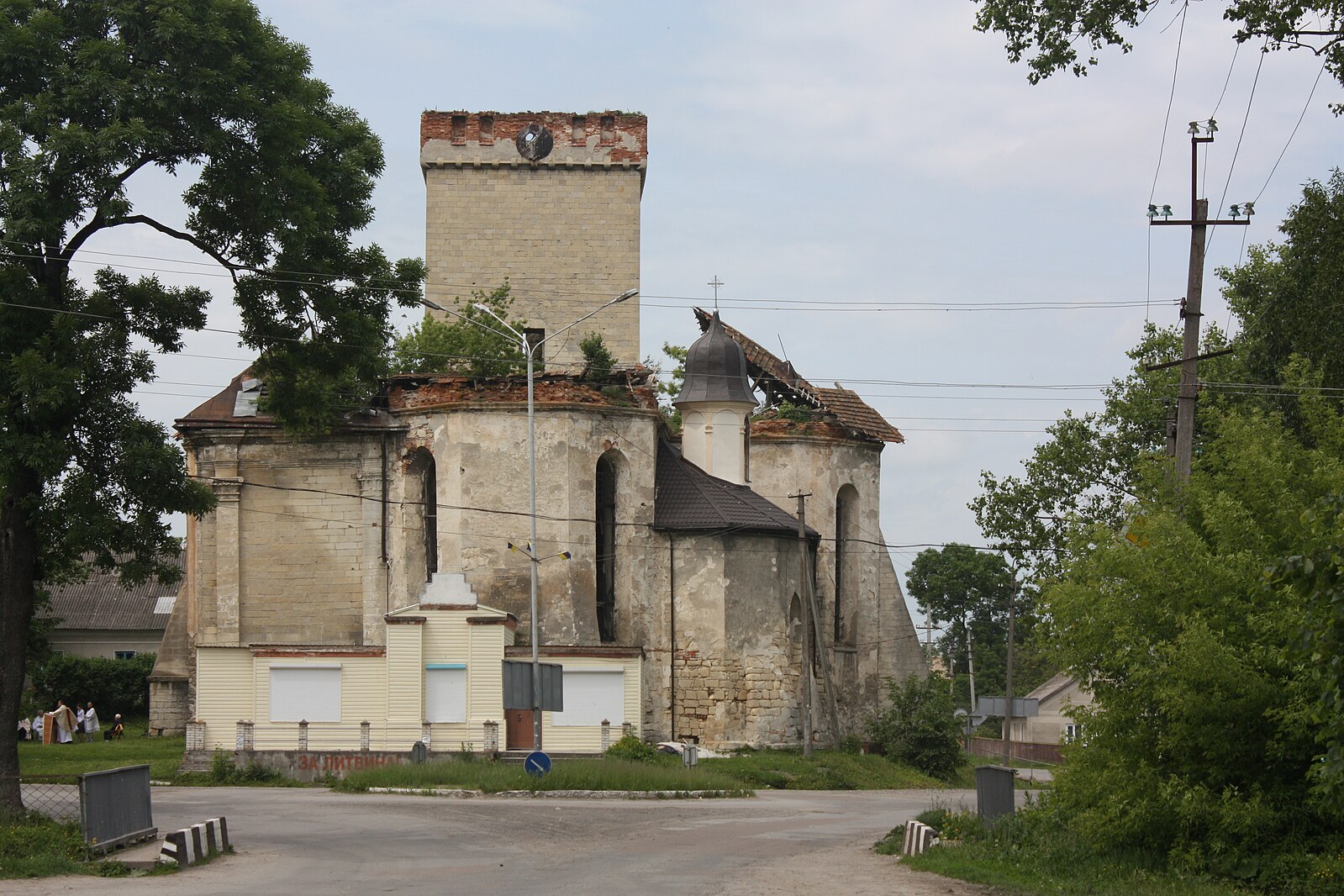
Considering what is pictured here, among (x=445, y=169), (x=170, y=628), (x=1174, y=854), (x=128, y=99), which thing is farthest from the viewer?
(x=445, y=169)

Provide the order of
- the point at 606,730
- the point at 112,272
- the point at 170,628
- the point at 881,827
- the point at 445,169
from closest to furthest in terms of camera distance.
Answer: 1. the point at 112,272
2. the point at 881,827
3. the point at 606,730
4. the point at 170,628
5. the point at 445,169

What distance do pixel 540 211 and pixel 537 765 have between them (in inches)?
1226

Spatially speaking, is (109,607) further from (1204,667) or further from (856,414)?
(1204,667)

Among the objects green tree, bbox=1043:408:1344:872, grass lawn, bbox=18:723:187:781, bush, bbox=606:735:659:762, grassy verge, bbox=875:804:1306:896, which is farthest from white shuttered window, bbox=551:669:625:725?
green tree, bbox=1043:408:1344:872

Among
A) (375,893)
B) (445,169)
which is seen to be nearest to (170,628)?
(445,169)

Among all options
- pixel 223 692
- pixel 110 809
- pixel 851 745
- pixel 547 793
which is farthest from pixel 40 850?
pixel 851 745

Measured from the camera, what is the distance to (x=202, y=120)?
2058cm

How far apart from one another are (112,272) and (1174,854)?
1471 cm

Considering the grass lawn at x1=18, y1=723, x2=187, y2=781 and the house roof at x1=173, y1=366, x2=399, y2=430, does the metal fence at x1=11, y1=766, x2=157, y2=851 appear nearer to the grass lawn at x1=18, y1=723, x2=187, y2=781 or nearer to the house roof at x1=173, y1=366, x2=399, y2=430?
the grass lawn at x1=18, y1=723, x2=187, y2=781

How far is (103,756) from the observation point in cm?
3531

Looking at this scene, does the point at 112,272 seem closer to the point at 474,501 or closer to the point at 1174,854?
the point at 1174,854

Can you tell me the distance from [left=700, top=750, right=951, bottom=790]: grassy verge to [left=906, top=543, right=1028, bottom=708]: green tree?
214 ft

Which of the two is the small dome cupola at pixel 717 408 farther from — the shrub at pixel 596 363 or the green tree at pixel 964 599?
the green tree at pixel 964 599

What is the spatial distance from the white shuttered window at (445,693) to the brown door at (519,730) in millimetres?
1298
